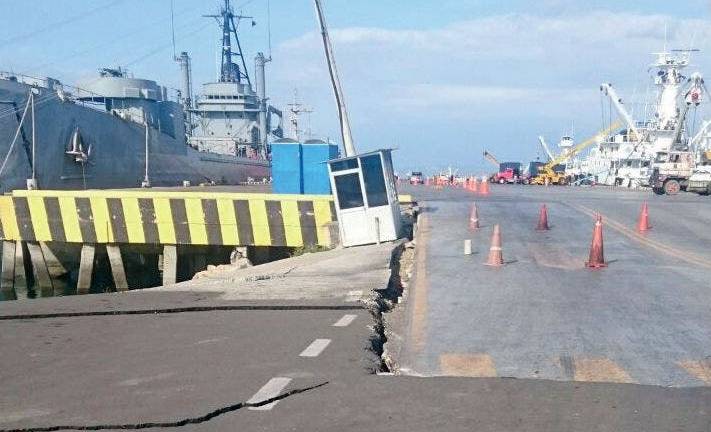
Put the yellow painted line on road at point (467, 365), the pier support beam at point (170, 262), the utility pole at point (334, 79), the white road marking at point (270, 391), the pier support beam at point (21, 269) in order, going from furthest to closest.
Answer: the pier support beam at point (21, 269), the pier support beam at point (170, 262), the utility pole at point (334, 79), the yellow painted line on road at point (467, 365), the white road marking at point (270, 391)

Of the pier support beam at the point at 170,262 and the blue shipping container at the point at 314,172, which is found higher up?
the blue shipping container at the point at 314,172

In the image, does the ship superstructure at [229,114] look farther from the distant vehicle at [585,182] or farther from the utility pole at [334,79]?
the utility pole at [334,79]

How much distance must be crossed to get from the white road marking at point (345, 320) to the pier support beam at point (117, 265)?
14.3 m

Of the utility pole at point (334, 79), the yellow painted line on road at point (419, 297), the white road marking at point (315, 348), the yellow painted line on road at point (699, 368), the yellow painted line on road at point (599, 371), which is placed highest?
the utility pole at point (334, 79)

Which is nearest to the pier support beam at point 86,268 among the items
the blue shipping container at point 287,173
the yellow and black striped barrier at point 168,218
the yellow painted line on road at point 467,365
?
the yellow and black striped barrier at point 168,218

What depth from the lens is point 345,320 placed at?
7.95 metres

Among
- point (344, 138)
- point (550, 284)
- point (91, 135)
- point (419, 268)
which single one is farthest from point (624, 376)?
point (91, 135)

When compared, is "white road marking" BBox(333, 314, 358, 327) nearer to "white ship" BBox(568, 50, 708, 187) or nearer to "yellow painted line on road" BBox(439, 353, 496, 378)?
"yellow painted line on road" BBox(439, 353, 496, 378)

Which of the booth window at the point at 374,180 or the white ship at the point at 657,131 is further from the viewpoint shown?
the white ship at the point at 657,131

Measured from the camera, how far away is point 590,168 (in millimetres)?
74812

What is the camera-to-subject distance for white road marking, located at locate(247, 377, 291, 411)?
4.90m

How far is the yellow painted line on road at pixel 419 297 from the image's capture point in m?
7.12

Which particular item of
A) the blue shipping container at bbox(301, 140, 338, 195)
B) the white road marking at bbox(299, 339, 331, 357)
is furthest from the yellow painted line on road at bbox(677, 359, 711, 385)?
the blue shipping container at bbox(301, 140, 338, 195)

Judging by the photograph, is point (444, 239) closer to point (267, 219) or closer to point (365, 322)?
point (267, 219)
